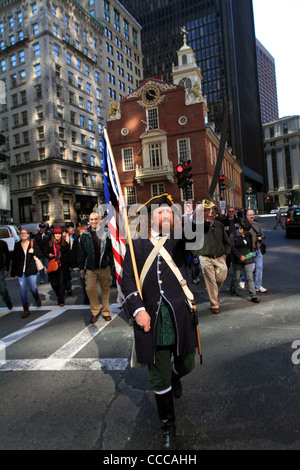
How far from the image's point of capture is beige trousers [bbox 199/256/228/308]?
5.91 metres

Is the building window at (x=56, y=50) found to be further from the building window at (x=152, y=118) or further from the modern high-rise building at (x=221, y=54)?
the modern high-rise building at (x=221, y=54)

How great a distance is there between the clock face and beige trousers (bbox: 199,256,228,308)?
1336 inches

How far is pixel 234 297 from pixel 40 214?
3796 centimetres

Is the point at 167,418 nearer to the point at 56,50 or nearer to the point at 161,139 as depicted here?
the point at 161,139

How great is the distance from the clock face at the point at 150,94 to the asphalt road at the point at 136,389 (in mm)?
34809

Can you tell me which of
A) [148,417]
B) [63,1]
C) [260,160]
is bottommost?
[148,417]

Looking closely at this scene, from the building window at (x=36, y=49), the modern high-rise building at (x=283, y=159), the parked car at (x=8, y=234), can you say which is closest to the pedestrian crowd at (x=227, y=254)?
the parked car at (x=8, y=234)

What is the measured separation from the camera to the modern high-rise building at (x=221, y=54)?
73.9 metres

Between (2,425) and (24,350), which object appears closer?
(2,425)

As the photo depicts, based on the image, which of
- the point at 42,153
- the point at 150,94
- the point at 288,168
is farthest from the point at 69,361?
the point at 288,168

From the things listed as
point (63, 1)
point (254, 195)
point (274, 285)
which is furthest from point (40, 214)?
point (254, 195)

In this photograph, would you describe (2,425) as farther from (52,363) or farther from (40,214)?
(40,214)

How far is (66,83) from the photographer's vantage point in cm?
4234

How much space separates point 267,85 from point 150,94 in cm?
17673
